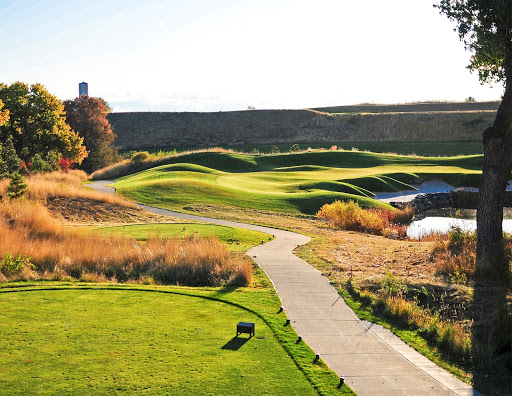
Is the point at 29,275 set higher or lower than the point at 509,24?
lower

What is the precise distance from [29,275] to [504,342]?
12.2 m

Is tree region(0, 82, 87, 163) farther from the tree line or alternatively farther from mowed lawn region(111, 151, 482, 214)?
mowed lawn region(111, 151, 482, 214)

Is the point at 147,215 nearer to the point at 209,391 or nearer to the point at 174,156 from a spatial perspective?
the point at 209,391

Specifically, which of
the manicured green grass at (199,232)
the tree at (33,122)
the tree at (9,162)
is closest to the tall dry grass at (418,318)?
the manicured green grass at (199,232)

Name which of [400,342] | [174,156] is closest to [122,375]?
[400,342]

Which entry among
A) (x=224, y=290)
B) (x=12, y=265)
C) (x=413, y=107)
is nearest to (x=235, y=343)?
(x=224, y=290)

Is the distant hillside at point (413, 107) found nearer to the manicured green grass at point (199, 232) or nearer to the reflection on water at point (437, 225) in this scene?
the reflection on water at point (437, 225)

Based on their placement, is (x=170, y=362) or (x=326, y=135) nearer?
(x=170, y=362)

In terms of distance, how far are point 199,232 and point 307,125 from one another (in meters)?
77.6

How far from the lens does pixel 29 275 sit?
14.6m

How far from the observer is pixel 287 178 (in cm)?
4866

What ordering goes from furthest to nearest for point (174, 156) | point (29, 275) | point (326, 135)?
point (326, 135)
point (174, 156)
point (29, 275)

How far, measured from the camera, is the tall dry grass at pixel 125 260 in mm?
15289

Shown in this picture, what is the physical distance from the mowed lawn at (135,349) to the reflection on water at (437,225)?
772 inches
